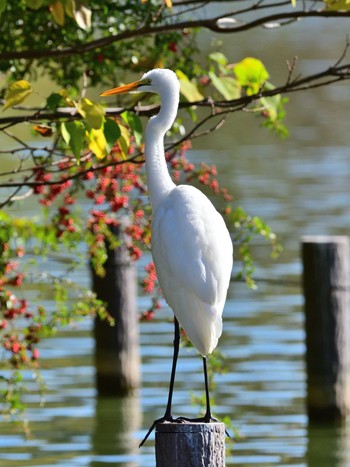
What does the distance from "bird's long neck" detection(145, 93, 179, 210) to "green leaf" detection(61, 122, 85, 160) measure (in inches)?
14.1

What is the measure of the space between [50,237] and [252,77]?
1.91m

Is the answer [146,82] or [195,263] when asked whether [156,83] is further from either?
[195,263]

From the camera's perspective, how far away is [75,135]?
185 inches

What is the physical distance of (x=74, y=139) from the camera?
15.4 feet

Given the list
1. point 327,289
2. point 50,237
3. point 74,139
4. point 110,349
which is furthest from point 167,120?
point 110,349

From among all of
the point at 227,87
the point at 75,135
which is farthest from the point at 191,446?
the point at 227,87

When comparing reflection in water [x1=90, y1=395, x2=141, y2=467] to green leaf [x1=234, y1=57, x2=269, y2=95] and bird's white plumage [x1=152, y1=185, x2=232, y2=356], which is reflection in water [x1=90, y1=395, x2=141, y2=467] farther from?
bird's white plumage [x1=152, y1=185, x2=232, y2=356]

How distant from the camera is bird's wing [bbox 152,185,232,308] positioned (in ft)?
15.4

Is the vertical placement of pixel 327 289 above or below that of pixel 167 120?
below

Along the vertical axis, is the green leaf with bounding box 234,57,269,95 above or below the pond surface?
above

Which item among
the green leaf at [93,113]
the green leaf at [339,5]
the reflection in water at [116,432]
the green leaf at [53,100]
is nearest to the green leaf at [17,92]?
the green leaf at [53,100]

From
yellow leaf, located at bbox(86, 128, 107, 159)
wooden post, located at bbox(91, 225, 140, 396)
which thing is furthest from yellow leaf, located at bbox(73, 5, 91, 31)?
wooden post, located at bbox(91, 225, 140, 396)

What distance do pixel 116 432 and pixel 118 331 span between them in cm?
72

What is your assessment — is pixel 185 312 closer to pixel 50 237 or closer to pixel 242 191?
pixel 50 237
